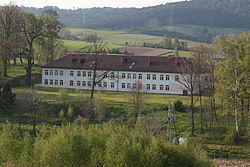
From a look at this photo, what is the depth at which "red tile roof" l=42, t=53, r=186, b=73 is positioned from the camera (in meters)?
61.9

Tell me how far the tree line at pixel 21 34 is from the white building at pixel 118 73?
379cm

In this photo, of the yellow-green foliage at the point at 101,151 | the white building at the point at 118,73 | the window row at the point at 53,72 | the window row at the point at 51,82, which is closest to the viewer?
the yellow-green foliage at the point at 101,151

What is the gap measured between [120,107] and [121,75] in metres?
12.2

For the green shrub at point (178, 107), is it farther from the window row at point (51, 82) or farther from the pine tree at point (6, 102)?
the window row at point (51, 82)

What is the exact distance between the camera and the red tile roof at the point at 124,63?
6194cm

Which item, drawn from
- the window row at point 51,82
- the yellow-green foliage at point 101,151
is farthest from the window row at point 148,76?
the yellow-green foliage at point 101,151

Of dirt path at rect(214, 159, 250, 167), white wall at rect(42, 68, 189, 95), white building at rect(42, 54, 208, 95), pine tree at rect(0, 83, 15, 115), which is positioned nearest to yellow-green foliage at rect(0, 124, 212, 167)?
dirt path at rect(214, 159, 250, 167)

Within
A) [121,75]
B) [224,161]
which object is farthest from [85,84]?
[224,161]

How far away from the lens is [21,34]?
67.6 m

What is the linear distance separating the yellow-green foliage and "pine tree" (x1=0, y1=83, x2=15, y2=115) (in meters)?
20.8

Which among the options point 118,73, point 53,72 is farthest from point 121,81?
point 53,72

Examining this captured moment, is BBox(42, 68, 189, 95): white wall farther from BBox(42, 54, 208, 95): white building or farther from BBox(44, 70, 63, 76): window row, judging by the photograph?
BBox(44, 70, 63, 76): window row

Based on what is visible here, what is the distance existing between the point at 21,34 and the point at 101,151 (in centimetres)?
4541

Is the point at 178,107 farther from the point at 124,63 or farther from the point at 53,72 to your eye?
the point at 53,72
